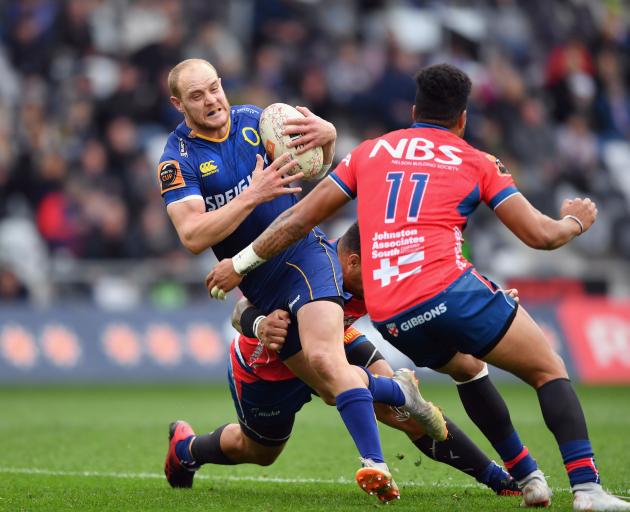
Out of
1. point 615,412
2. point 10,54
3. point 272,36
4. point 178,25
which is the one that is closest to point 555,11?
point 272,36

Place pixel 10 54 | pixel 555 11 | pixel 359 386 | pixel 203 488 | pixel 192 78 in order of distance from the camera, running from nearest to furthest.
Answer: pixel 359 386
pixel 192 78
pixel 203 488
pixel 10 54
pixel 555 11

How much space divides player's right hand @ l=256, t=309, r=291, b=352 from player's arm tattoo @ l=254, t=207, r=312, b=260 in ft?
1.65

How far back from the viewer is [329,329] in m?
6.57

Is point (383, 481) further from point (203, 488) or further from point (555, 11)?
point (555, 11)

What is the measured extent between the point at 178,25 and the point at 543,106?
725 cm

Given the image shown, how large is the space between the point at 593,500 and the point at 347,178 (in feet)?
6.99

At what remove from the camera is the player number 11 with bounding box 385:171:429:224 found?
19.6 ft

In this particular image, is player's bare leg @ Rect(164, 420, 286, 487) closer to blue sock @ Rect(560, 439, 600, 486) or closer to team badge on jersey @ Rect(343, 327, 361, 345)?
team badge on jersey @ Rect(343, 327, 361, 345)

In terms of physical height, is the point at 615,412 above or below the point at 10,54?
below

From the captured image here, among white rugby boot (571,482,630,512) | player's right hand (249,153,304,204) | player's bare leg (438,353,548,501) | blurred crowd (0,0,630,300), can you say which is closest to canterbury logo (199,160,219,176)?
player's right hand (249,153,304,204)

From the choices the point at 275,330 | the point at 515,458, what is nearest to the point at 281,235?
the point at 275,330

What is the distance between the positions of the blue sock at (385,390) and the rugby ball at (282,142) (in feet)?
4.37

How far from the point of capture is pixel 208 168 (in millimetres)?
7117

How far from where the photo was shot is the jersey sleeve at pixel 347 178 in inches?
244
